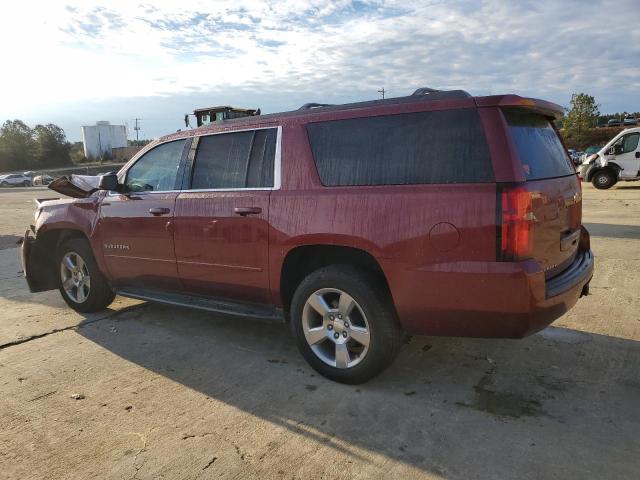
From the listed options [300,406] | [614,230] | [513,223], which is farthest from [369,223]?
[614,230]

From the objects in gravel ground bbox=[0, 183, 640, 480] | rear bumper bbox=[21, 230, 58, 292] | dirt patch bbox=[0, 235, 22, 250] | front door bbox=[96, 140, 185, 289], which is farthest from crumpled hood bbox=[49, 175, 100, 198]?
dirt patch bbox=[0, 235, 22, 250]

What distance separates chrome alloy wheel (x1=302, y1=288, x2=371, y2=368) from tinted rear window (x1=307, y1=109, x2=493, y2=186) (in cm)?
80

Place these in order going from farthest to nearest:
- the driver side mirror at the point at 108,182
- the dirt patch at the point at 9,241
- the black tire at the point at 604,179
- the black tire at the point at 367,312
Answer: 1. the black tire at the point at 604,179
2. the dirt patch at the point at 9,241
3. the driver side mirror at the point at 108,182
4. the black tire at the point at 367,312

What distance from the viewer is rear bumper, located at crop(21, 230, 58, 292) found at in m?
5.62

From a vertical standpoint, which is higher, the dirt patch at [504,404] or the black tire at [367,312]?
the black tire at [367,312]

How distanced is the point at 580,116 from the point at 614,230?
165 feet

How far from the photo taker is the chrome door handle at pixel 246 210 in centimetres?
389

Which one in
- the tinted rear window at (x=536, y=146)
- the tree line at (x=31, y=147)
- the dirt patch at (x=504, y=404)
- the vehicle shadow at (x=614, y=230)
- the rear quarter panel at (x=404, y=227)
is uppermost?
the tree line at (x=31, y=147)

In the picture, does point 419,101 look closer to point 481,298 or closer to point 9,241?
point 481,298

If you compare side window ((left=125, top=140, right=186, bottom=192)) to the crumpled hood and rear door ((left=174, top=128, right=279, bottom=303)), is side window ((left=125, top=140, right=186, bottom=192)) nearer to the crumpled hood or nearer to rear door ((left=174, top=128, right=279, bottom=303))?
rear door ((left=174, top=128, right=279, bottom=303))

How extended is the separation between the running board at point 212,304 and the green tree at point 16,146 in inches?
3628

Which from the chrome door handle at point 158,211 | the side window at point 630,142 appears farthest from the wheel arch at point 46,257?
the side window at point 630,142

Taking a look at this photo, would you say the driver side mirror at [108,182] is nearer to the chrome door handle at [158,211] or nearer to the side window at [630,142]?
the chrome door handle at [158,211]

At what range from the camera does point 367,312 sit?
3.37 metres
